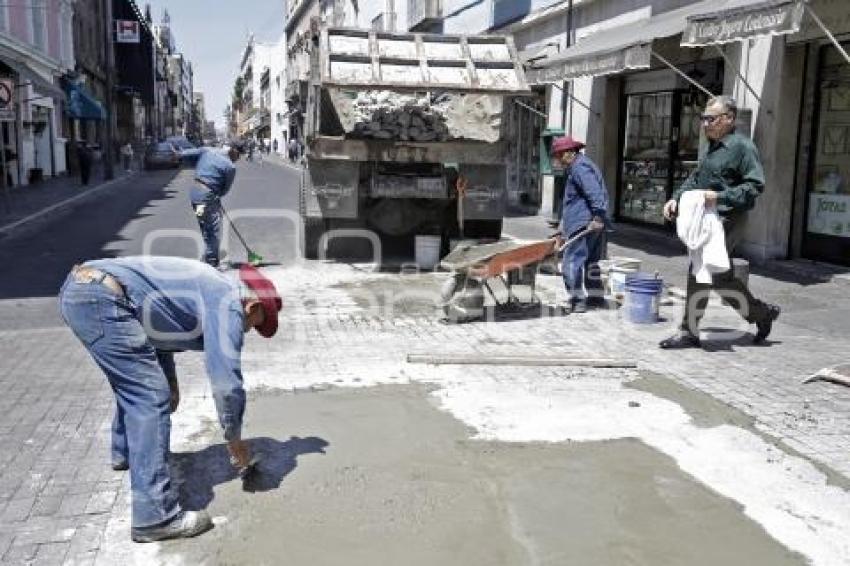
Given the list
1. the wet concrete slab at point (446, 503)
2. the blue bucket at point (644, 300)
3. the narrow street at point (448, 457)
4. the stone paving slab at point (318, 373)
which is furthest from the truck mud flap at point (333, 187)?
the wet concrete slab at point (446, 503)

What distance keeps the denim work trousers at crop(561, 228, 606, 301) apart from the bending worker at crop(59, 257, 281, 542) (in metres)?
5.15

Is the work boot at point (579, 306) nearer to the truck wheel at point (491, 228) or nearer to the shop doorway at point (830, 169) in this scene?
the truck wheel at point (491, 228)

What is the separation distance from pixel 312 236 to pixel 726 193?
641 centimetres

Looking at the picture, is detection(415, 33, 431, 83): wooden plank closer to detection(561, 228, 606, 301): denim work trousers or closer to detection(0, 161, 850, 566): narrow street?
detection(561, 228, 606, 301): denim work trousers

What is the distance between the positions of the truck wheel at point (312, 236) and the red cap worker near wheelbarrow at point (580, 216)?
13.7ft

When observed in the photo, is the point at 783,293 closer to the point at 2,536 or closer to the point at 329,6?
the point at 2,536

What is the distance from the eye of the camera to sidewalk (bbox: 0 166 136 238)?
54.6 feet

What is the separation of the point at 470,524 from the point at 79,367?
154 inches

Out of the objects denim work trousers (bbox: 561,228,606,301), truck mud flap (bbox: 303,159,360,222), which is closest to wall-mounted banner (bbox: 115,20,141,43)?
truck mud flap (bbox: 303,159,360,222)

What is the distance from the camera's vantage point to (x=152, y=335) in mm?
3578

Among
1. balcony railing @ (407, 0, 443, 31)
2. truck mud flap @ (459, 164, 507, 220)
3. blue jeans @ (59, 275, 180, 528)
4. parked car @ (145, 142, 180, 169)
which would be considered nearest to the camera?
blue jeans @ (59, 275, 180, 528)

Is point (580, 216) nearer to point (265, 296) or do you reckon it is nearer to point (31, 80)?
point (265, 296)

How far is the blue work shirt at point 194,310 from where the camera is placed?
3.49 metres

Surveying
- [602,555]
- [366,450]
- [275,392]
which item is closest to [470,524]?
[602,555]
